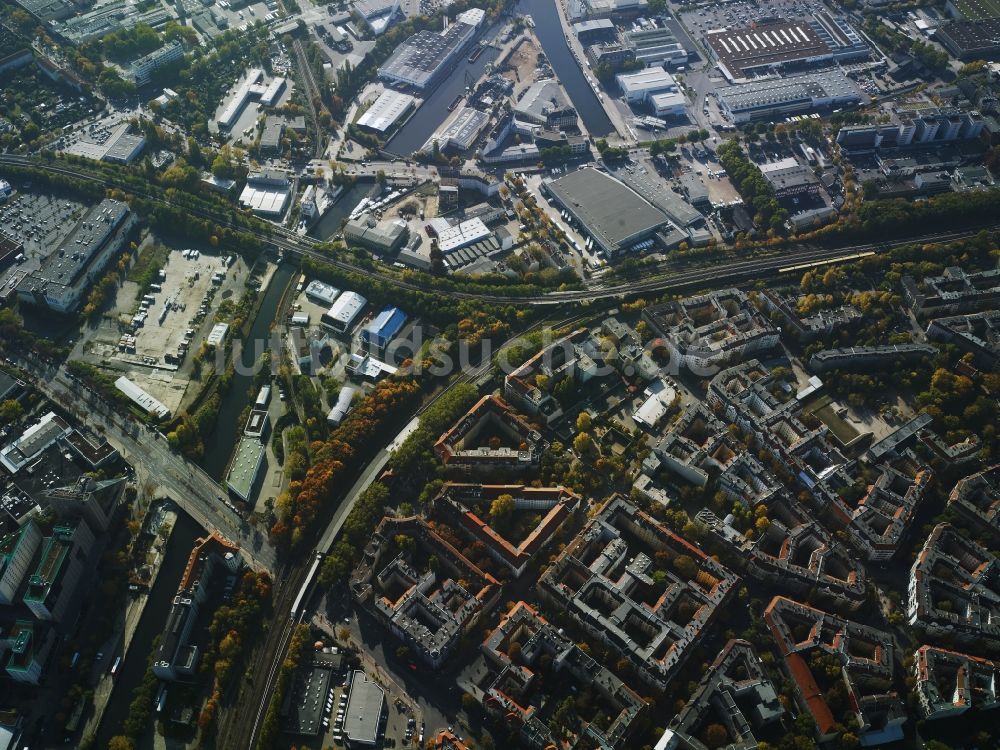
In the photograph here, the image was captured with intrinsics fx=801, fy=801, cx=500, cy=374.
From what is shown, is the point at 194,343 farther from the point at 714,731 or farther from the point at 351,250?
the point at 714,731

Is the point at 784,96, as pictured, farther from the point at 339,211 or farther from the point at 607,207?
the point at 339,211

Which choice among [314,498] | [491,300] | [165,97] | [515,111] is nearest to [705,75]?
[515,111]

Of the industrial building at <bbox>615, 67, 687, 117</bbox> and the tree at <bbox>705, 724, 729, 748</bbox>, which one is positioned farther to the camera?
the industrial building at <bbox>615, 67, 687, 117</bbox>

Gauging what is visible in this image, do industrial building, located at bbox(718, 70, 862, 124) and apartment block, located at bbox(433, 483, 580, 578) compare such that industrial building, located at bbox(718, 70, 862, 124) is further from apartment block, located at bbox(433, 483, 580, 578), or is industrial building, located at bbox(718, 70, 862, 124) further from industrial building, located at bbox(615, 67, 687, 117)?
apartment block, located at bbox(433, 483, 580, 578)

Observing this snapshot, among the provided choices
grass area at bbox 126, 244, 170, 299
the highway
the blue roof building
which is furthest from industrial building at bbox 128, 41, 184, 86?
the blue roof building

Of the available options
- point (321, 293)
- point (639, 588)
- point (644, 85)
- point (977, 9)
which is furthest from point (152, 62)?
point (977, 9)

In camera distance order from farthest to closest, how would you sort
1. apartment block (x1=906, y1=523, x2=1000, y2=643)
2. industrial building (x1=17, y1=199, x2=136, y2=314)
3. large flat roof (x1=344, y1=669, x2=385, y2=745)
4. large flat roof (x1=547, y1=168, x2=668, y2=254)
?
1. large flat roof (x1=547, y1=168, x2=668, y2=254)
2. industrial building (x1=17, y1=199, x2=136, y2=314)
3. apartment block (x1=906, y1=523, x2=1000, y2=643)
4. large flat roof (x1=344, y1=669, x2=385, y2=745)

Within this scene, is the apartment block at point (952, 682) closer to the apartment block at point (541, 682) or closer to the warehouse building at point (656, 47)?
the apartment block at point (541, 682)
